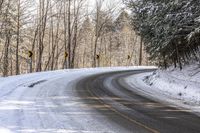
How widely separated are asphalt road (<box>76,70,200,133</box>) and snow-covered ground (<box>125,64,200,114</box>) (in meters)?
1.00

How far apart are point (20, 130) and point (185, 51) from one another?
15102mm

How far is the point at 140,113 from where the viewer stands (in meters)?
13.3

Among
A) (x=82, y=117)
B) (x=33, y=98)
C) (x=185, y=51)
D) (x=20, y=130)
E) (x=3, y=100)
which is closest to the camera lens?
(x=20, y=130)

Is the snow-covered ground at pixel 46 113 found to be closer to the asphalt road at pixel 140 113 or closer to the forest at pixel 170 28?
the asphalt road at pixel 140 113

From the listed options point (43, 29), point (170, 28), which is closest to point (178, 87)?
point (170, 28)

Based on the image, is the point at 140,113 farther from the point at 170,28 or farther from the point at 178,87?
the point at 170,28

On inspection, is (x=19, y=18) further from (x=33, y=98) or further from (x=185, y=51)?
(x=33, y=98)

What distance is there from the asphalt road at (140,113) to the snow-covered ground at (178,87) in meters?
1.00

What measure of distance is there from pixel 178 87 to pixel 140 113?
24.2 feet

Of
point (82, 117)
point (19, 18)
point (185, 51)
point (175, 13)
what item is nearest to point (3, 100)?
point (82, 117)

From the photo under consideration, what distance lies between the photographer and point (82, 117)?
11.9 meters

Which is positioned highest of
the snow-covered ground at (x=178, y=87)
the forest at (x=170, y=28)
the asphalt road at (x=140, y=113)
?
the forest at (x=170, y=28)

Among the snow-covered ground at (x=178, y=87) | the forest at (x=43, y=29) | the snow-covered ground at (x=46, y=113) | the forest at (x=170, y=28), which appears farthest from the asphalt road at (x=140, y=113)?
the forest at (x=43, y=29)

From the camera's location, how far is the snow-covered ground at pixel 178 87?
16.8 meters
